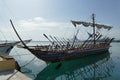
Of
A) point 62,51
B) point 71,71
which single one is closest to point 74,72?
point 71,71

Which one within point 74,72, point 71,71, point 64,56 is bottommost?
point 64,56

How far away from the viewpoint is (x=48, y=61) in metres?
29.5

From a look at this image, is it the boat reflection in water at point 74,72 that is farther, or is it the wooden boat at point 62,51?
the wooden boat at point 62,51

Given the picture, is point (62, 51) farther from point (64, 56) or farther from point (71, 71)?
point (71, 71)

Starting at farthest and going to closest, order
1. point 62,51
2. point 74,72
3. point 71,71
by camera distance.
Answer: point 62,51, point 71,71, point 74,72

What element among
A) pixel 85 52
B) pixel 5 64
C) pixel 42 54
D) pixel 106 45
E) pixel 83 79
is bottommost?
pixel 106 45

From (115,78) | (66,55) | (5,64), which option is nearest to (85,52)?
(66,55)

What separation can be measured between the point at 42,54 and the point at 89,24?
2333cm

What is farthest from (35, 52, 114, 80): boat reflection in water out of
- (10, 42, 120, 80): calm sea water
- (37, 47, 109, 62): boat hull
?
(37, 47, 109, 62): boat hull

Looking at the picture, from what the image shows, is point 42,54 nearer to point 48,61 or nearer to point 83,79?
point 48,61

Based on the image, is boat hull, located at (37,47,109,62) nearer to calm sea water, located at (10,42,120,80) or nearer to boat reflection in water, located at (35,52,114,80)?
calm sea water, located at (10,42,120,80)

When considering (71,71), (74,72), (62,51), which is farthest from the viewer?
(62,51)

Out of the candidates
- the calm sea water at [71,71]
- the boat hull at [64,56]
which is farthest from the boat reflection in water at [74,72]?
the boat hull at [64,56]

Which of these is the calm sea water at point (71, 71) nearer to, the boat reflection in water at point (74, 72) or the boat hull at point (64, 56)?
the boat reflection in water at point (74, 72)
